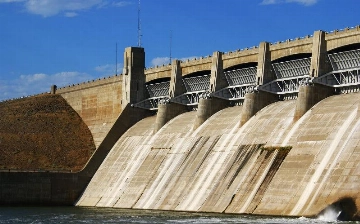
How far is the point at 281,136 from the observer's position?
67625 mm

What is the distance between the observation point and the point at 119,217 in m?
65.4

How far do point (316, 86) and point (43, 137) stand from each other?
44635 mm

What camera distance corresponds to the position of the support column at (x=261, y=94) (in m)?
76.3

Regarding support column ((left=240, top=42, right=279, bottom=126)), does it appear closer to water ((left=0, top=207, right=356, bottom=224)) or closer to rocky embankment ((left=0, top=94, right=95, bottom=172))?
water ((left=0, top=207, right=356, bottom=224))

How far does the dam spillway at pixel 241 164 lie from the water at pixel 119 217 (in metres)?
2.30

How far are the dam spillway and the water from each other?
90.5 inches

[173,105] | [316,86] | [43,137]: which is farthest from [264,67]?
[43,137]

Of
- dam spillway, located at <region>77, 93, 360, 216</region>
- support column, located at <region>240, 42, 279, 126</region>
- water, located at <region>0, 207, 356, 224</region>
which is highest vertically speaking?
support column, located at <region>240, 42, 279, 126</region>

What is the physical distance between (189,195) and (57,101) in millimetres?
49468

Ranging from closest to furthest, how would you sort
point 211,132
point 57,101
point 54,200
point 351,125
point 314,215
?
point 314,215
point 351,125
point 211,132
point 54,200
point 57,101

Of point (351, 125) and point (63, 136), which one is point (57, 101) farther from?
point (351, 125)

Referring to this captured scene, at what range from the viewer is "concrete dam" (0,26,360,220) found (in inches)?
2370

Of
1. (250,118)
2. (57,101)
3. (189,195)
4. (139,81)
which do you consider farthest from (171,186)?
(57,101)

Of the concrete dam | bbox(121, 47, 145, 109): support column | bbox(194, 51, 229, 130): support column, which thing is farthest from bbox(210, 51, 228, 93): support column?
bbox(121, 47, 145, 109): support column
